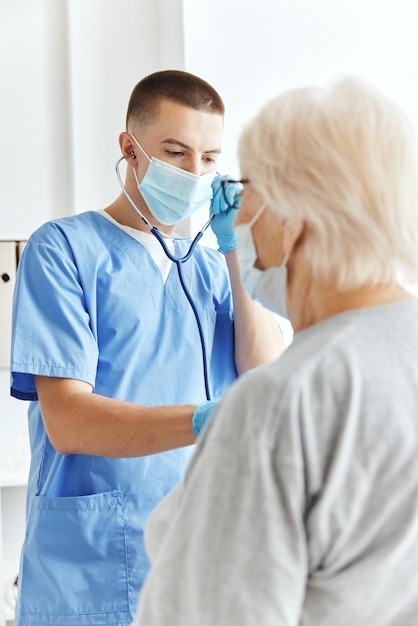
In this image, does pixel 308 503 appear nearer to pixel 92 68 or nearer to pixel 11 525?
pixel 11 525

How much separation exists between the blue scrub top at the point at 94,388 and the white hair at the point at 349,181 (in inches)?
26.3

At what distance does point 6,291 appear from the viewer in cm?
279

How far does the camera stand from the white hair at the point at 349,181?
2.86ft

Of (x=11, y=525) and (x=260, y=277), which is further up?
(x=260, y=277)

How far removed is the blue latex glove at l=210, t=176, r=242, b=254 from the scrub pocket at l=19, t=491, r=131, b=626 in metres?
0.51

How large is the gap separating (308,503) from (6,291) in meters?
2.14

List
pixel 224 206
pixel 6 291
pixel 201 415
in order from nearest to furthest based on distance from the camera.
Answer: pixel 201 415, pixel 224 206, pixel 6 291

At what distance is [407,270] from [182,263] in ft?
2.68

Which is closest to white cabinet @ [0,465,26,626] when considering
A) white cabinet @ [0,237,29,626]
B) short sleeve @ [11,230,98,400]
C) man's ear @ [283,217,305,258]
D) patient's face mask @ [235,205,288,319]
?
white cabinet @ [0,237,29,626]

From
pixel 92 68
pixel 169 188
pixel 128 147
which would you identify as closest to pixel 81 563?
pixel 169 188

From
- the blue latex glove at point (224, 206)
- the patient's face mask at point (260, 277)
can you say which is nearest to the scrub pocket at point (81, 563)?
the blue latex glove at point (224, 206)

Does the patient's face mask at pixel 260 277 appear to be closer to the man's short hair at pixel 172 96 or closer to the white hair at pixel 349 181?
the white hair at pixel 349 181

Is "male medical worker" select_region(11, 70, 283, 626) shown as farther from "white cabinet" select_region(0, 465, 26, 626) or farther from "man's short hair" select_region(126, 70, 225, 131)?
"white cabinet" select_region(0, 465, 26, 626)

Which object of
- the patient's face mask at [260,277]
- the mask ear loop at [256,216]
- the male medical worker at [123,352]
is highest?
the mask ear loop at [256,216]
